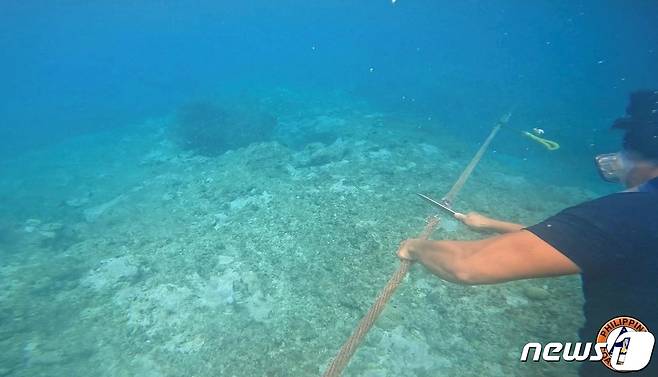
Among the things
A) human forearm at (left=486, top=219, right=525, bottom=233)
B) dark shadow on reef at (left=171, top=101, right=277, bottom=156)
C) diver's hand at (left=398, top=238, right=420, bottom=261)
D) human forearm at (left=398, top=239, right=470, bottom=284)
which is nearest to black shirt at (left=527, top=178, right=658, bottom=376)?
human forearm at (left=398, top=239, right=470, bottom=284)

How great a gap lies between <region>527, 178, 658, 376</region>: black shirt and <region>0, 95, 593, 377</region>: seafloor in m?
2.63

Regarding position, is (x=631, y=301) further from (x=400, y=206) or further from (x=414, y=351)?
(x=400, y=206)

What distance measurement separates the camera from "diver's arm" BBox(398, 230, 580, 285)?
1.57 m

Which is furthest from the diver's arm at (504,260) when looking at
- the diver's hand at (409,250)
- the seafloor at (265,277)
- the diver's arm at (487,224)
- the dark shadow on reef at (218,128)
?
the dark shadow on reef at (218,128)

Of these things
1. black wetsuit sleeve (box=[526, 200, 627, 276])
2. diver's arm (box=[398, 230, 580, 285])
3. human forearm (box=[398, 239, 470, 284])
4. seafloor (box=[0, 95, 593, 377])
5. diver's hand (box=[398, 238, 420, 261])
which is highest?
black wetsuit sleeve (box=[526, 200, 627, 276])

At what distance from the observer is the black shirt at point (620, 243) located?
1.49 metres

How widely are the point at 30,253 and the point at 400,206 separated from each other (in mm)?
8091

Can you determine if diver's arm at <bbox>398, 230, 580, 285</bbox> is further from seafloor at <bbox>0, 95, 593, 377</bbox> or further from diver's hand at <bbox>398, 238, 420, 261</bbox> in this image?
seafloor at <bbox>0, 95, 593, 377</bbox>

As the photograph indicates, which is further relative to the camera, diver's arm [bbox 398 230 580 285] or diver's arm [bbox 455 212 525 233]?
diver's arm [bbox 455 212 525 233]

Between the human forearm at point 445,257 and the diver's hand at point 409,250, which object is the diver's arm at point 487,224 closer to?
the diver's hand at point 409,250

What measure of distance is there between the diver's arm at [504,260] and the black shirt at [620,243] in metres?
0.05

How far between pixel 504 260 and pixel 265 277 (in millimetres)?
4352

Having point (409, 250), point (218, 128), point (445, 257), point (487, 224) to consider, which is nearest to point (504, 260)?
point (445, 257)

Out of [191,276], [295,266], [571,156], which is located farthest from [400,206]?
[571,156]
